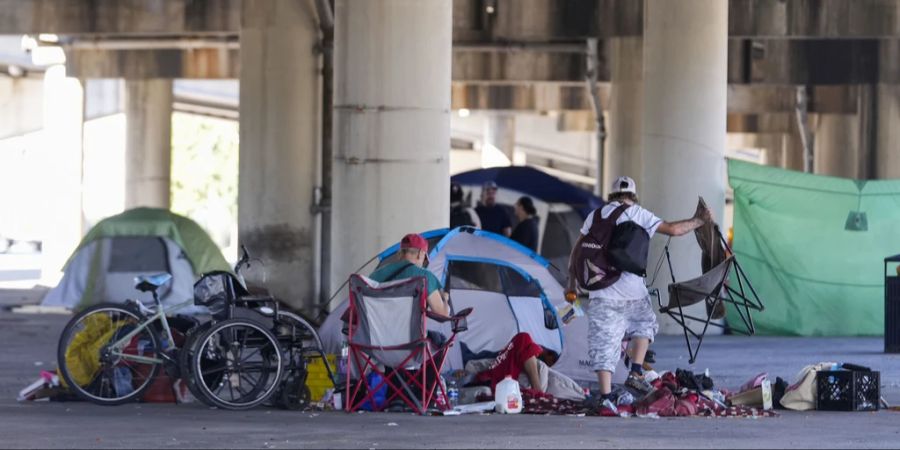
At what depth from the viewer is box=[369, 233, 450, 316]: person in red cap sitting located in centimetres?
1407

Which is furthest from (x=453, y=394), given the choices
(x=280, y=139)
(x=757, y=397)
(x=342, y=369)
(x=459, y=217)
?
(x=280, y=139)

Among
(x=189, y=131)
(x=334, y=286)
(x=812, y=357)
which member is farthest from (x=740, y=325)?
(x=189, y=131)

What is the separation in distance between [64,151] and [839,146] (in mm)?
20513

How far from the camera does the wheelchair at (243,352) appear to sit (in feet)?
46.2

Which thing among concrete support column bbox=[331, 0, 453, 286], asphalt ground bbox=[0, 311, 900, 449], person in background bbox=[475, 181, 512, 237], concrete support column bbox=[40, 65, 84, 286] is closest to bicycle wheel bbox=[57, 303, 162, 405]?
asphalt ground bbox=[0, 311, 900, 449]

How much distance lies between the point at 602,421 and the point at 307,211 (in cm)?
1613

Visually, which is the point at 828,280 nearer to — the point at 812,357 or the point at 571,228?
the point at 812,357

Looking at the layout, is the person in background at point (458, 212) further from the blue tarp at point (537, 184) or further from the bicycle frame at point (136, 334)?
the bicycle frame at point (136, 334)

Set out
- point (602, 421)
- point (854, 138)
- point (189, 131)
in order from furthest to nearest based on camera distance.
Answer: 1. point (189, 131)
2. point (854, 138)
3. point (602, 421)

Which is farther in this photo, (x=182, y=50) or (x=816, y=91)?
(x=816, y=91)

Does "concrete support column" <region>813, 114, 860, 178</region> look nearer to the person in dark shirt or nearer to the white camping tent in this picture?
the person in dark shirt

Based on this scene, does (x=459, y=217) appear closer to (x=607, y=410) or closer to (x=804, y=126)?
(x=607, y=410)

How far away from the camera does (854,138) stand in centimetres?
4834

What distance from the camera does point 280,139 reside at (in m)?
28.8
